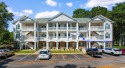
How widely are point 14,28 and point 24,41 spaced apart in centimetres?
508

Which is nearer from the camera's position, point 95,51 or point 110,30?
point 95,51

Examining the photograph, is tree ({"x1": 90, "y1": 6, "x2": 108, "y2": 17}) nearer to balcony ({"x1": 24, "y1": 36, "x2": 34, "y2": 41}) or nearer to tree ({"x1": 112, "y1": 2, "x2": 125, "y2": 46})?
tree ({"x1": 112, "y1": 2, "x2": 125, "y2": 46})

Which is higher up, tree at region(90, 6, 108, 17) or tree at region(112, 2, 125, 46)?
tree at region(90, 6, 108, 17)

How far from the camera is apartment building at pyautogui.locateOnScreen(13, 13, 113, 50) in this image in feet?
203

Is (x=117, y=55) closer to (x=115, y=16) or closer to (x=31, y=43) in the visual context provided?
(x=31, y=43)

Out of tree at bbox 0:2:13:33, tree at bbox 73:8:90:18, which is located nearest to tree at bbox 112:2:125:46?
tree at bbox 73:8:90:18

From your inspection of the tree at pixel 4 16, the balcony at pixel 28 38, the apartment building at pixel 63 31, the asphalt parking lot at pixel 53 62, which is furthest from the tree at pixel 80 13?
the asphalt parking lot at pixel 53 62

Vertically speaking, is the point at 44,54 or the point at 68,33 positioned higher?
the point at 68,33

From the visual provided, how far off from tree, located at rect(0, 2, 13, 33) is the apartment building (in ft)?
7.38

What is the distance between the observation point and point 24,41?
204 ft

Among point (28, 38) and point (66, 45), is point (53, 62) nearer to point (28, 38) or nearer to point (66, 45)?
point (66, 45)

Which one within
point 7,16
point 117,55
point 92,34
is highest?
point 7,16

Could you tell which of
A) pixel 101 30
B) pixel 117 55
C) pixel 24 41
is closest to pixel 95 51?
pixel 117 55

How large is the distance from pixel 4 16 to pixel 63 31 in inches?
665
